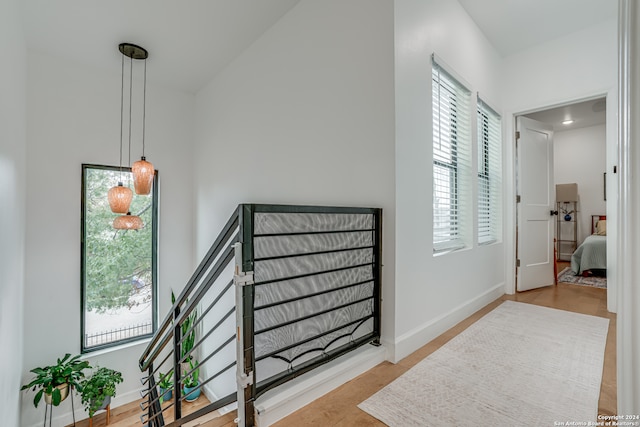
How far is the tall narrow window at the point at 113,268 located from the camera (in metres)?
3.53

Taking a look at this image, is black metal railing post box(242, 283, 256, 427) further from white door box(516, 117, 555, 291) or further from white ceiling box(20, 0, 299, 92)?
white door box(516, 117, 555, 291)

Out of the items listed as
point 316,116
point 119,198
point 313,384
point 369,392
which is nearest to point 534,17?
point 316,116

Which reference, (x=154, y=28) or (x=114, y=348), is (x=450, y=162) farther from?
(x=114, y=348)

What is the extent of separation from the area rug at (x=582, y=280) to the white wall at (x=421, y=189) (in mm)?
2458

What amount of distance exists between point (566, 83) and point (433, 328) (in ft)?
10.00

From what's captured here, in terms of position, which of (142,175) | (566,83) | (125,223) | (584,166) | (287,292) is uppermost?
(566,83)

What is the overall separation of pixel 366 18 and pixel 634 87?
1.96 meters

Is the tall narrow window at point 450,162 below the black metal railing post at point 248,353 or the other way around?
the other way around

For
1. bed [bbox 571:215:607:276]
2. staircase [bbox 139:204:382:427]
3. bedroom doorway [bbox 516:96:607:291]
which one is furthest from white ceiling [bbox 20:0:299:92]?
bed [bbox 571:215:607:276]

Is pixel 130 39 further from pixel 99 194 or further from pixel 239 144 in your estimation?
pixel 99 194

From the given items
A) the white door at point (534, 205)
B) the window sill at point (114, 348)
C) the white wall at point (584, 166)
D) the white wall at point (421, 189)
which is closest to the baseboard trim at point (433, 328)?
the white wall at point (421, 189)

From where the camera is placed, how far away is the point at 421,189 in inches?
84.0

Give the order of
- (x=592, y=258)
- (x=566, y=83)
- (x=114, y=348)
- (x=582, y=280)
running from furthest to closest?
(x=592, y=258) → (x=582, y=280) → (x=114, y=348) → (x=566, y=83)

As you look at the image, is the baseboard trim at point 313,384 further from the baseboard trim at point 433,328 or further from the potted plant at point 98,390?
the potted plant at point 98,390
